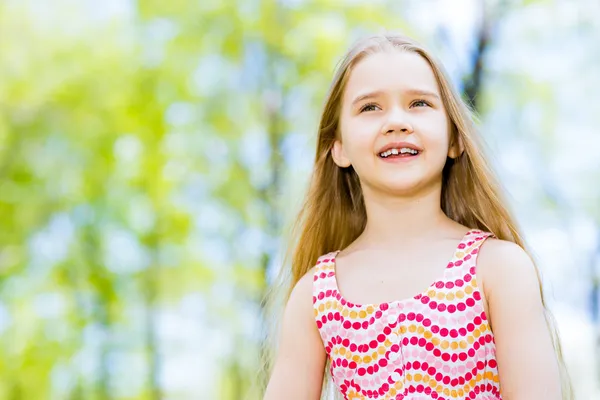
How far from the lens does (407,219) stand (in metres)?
1.81

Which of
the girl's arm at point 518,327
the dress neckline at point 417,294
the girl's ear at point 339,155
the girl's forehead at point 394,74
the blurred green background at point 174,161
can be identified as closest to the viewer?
the girl's arm at point 518,327

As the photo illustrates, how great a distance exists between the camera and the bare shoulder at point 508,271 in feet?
5.20

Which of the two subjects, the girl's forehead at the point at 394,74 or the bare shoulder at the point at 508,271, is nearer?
the bare shoulder at the point at 508,271

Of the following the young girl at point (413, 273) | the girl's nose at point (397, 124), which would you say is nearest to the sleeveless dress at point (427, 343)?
the young girl at point (413, 273)

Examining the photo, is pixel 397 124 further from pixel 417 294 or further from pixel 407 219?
pixel 417 294

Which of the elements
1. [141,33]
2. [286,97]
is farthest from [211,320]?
[141,33]

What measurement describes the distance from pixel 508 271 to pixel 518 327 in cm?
11

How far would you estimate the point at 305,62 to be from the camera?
952 centimetres

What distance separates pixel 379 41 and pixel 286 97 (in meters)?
8.10

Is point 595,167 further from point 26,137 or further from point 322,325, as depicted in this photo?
point 322,325

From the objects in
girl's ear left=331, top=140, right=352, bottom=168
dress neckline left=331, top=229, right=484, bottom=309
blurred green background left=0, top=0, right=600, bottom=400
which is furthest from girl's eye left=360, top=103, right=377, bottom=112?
blurred green background left=0, top=0, right=600, bottom=400

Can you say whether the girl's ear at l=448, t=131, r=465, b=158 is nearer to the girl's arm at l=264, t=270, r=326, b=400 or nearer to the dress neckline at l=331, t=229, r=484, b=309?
the dress neckline at l=331, t=229, r=484, b=309

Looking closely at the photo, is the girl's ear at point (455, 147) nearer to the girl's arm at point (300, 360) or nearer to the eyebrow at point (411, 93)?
the eyebrow at point (411, 93)

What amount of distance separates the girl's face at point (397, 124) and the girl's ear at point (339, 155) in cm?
11
